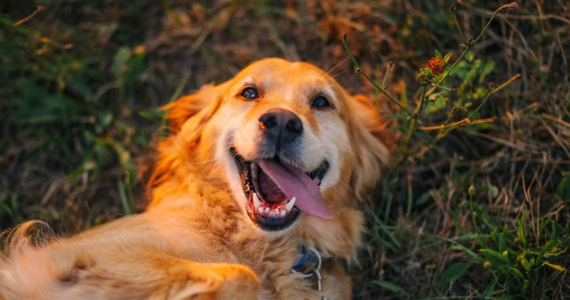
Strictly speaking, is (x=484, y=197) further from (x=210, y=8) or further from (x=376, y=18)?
(x=210, y=8)

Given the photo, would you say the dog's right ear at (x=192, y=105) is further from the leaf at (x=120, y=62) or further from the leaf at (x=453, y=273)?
the leaf at (x=453, y=273)

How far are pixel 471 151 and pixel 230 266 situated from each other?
236cm

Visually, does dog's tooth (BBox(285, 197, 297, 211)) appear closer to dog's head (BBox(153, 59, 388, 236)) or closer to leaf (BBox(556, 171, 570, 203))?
dog's head (BBox(153, 59, 388, 236))

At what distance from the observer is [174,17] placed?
434 centimetres

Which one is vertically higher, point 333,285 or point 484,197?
Answer: point 333,285

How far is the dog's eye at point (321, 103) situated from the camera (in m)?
3.04

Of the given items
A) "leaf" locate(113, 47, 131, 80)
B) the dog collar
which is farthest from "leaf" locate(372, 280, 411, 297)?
"leaf" locate(113, 47, 131, 80)

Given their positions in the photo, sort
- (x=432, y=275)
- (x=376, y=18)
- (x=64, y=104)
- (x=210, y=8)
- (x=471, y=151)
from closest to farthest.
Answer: (x=432, y=275) → (x=471, y=151) → (x=64, y=104) → (x=376, y=18) → (x=210, y=8)

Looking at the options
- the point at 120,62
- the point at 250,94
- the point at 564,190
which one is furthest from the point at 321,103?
the point at 120,62

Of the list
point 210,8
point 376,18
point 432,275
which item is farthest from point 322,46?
point 432,275

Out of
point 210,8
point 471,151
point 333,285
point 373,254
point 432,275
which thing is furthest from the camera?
point 210,8

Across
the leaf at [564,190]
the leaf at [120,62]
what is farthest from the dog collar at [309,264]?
the leaf at [120,62]

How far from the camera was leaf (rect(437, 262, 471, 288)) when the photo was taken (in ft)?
9.78

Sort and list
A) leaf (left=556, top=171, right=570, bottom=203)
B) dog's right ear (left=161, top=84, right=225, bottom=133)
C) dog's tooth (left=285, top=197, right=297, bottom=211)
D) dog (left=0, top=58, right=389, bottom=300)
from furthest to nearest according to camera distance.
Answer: dog's right ear (left=161, top=84, right=225, bottom=133) → leaf (left=556, top=171, right=570, bottom=203) → dog's tooth (left=285, top=197, right=297, bottom=211) → dog (left=0, top=58, right=389, bottom=300)
